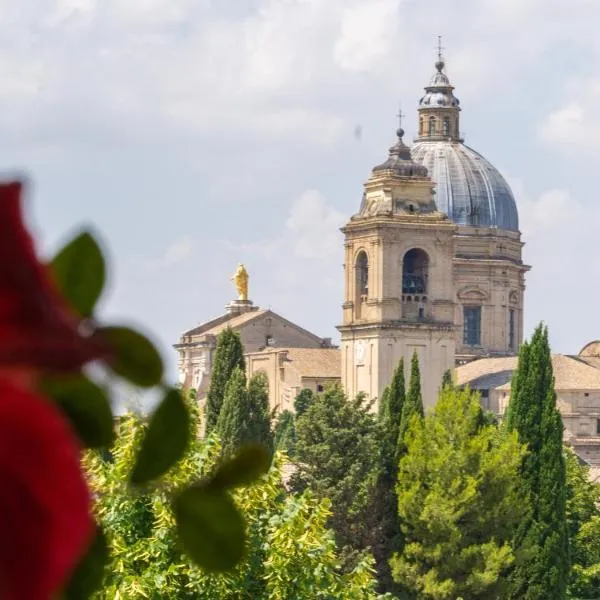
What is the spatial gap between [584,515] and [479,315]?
5765cm

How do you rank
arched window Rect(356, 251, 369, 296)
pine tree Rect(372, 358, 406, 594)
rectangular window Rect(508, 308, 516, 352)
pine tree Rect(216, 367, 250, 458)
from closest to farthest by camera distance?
pine tree Rect(372, 358, 406, 594)
pine tree Rect(216, 367, 250, 458)
arched window Rect(356, 251, 369, 296)
rectangular window Rect(508, 308, 516, 352)

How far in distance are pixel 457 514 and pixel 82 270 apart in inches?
1753

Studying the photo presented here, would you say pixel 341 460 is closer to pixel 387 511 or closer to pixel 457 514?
pixel 387 511

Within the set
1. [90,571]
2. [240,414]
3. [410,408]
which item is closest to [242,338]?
[240,414]

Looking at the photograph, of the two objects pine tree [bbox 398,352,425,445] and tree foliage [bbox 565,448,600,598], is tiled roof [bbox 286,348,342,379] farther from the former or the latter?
pine tree [bbox 398,352,425,445]

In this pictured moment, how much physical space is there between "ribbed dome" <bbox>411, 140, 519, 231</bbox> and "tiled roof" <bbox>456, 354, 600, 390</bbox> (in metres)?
13.4

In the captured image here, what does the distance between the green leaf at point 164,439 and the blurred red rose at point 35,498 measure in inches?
12.8

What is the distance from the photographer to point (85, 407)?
151 centimetres

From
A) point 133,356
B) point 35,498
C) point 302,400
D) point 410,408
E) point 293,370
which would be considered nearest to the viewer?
point 35,498

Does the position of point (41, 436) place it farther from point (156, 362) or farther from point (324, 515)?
point (324, 515)

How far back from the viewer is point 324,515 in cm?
2341

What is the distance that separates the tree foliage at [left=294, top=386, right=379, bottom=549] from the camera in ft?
160

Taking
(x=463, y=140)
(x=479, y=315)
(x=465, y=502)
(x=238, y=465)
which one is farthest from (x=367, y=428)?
(x=463, y=140)

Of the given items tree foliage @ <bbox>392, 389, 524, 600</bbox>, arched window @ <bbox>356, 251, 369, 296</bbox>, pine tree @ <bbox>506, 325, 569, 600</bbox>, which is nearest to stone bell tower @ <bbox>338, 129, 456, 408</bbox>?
arched window @ <bbox>356, 251, 369, 296</bbox>
